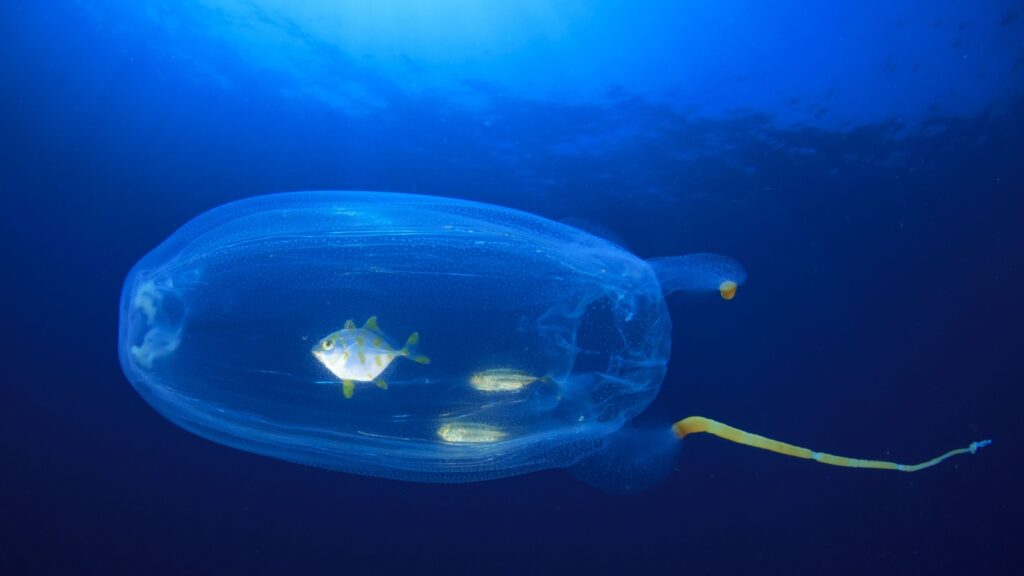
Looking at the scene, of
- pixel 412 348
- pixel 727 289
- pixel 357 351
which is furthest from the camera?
pixel 727 289

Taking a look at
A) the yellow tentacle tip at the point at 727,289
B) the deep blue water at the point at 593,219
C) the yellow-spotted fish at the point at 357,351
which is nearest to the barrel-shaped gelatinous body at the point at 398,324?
the yellow-spotted fish at the point at 357,351

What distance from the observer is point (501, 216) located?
4.35 metres

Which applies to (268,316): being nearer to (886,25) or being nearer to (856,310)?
(886,25)

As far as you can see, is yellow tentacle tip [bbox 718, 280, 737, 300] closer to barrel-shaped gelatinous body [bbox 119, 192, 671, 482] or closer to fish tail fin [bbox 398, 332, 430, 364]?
barrel-shaped gelatinous body [bbox 119, 192, 671, 482]

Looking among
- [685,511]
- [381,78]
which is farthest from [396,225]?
[685,511]

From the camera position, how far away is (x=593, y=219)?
719cm

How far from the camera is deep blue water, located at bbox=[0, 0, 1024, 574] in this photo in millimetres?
7426

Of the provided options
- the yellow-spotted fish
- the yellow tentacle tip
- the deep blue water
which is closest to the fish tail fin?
the yellow-spotted fish

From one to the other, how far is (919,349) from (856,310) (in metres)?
1.69

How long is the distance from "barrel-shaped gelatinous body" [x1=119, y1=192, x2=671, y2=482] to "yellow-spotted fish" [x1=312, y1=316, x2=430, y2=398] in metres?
0.02

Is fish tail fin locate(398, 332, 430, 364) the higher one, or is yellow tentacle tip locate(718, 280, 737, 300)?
yellow tentacle tip locate(718, 280, 737, 300)

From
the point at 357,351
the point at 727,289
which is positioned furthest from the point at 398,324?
the point at 727,289

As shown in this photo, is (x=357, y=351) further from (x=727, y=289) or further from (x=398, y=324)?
(x=727, y=289)

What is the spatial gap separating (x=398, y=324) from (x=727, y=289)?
241 centimetres
